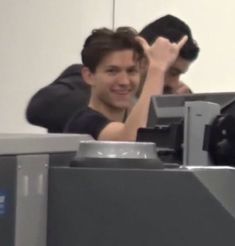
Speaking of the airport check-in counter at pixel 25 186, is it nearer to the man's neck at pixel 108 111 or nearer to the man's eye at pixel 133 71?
the man's neck at pixel 108 111

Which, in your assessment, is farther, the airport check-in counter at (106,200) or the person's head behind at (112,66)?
the person's head behind at (112,66)

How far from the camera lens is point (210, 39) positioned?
318cm

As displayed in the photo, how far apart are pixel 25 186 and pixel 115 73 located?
143 centimetres

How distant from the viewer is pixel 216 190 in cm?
71

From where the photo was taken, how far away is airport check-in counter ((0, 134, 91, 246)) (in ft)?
2.28

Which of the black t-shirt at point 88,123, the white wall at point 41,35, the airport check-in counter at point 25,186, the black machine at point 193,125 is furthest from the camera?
the white wall at point 41,35

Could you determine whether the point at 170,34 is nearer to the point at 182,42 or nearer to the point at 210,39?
the point at 182,42

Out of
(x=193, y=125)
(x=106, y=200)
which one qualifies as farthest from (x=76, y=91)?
(x=106, y=200)

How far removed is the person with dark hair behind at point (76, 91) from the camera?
2.12 meters

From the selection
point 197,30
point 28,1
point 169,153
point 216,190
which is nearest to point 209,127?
point 169,153

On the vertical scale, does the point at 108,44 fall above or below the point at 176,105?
above

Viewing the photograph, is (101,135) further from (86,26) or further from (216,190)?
→ (86,26)

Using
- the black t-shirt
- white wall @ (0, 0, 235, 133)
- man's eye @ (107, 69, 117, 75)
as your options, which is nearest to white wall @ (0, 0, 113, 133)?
white wall @ (0, 0, 235, 133)

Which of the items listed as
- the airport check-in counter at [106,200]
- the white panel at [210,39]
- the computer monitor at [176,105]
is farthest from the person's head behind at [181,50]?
the airport check-in counter at [106,200]
